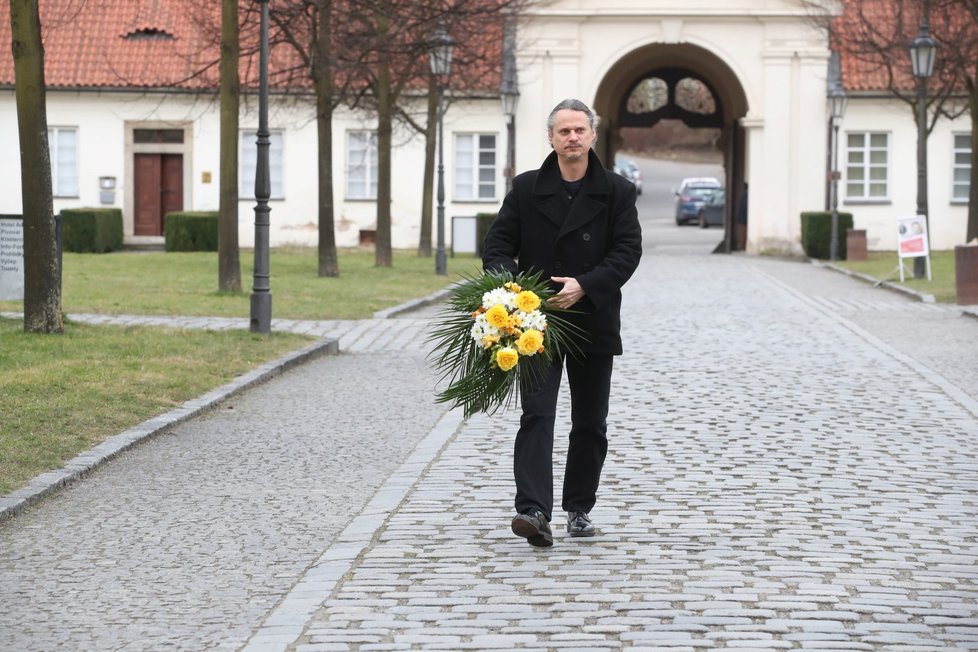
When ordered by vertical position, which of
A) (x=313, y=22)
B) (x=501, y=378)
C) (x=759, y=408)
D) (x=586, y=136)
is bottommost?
(x=759, y=408)

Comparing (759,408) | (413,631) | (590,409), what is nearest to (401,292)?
(759,408)

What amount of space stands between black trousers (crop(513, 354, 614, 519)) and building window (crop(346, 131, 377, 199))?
36.3 m

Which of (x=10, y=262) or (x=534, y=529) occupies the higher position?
(x=10, y=262)

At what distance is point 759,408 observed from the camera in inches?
471

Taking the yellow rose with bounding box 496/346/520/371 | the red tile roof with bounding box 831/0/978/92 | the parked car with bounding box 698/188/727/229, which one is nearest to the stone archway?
the red tile roof with bounding box 831/0/978/92

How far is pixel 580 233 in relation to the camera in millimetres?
7070

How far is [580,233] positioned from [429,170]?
29.6m

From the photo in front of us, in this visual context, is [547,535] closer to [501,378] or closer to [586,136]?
[501,378]

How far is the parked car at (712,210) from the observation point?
59.9 m

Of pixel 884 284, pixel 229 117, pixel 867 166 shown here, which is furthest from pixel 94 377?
pixel 867 166

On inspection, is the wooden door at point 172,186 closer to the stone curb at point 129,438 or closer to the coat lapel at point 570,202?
the stone curb at point 129,438

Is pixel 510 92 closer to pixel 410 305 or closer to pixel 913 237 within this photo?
pixel 913 237

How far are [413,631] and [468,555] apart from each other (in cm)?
126

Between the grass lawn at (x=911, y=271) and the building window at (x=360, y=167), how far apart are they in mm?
12459
